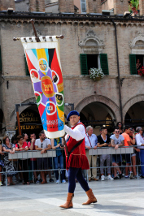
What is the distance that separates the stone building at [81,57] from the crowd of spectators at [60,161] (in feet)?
28.9

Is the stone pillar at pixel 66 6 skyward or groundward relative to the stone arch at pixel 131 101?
skyward

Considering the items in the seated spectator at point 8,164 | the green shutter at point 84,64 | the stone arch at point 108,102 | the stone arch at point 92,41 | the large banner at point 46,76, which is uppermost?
the stone arch at point 92,41

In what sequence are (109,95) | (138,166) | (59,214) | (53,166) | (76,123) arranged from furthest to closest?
1. (109,95)
2. (138,166)
3. (53,166)
4. (76,123)
5. (59,214)

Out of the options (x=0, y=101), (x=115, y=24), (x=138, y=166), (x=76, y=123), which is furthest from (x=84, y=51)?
(x=76, y=123)

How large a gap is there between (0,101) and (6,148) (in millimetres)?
9634

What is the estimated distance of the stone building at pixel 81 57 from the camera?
2347cm

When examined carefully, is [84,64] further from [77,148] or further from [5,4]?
[77,148]

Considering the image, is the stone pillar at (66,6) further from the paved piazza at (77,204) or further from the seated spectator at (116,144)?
the paved piazza at (77,204)

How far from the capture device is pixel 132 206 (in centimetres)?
766

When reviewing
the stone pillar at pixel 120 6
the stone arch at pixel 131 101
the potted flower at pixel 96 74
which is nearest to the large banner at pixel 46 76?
the potted flower at pixel 96 74

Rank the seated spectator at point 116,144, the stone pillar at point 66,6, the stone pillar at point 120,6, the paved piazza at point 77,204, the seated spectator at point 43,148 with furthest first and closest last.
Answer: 1. the stone pillar at point 120,6
2. the stone pillar at point 66,6
3. the seated spectator at point 116,144
4. the seated spectator at point 43,148
5. the paved piazza at point 77,204

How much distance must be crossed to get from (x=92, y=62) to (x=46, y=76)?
1771cm

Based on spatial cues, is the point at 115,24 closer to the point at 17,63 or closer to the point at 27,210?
the point at 17,63

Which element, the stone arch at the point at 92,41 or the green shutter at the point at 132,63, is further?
the green shutter at the point at 132,63
